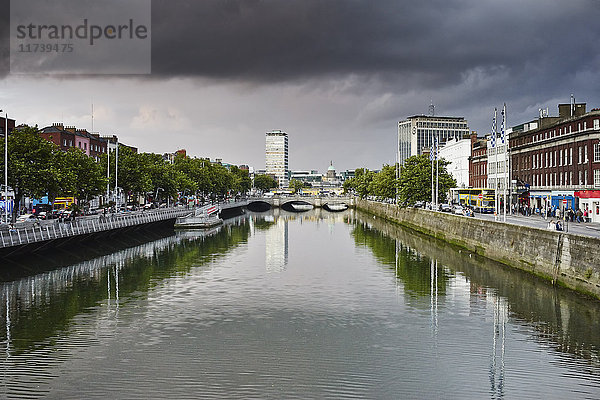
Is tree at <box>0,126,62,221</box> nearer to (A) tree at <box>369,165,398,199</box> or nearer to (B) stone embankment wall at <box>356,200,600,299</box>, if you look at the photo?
(B) stone embankment wall at <box>356,200,600,299</box>

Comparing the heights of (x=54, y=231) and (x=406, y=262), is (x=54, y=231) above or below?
above

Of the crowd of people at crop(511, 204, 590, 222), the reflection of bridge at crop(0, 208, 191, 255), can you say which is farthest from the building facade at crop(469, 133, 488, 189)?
the reflection of bridge at crop(0, 208, 191, 255)

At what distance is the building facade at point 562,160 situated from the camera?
73438 mm

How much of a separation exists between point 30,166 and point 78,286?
75.4 ft

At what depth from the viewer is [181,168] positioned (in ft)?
484

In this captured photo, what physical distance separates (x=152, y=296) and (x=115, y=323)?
330 inches

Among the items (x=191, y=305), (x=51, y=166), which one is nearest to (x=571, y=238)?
(x=191, y=305)

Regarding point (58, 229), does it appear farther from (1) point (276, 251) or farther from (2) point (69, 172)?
(1) point (276, 251)

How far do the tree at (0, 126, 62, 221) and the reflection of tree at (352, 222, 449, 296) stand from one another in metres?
36.3

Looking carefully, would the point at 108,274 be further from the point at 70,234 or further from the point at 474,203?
the point at 474,203

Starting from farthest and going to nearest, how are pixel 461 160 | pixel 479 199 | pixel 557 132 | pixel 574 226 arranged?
pixel 461 160, pixel 479 199, pixel 557 132, pixel 574 226

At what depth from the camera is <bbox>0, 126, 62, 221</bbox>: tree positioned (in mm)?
59406

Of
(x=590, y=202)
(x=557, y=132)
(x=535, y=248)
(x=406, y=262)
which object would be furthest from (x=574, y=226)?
(x=557, y=132)

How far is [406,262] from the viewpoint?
58.1 m
